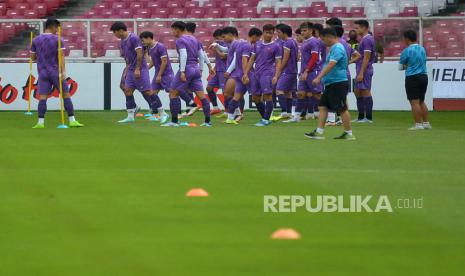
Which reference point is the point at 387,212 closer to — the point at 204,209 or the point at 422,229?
→ the point at 422,229

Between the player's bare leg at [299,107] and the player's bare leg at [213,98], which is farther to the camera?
the player's bare leg at [213,98]

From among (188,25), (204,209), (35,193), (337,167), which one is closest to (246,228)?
(204,209)

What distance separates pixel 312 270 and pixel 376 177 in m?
5.62

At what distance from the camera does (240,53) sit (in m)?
25.0

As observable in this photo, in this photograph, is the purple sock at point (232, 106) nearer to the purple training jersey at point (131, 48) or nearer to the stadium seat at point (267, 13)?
the purple training jersey at point (131, 48)

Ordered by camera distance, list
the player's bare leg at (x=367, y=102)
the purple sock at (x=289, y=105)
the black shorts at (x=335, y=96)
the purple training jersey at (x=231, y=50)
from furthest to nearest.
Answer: the purple sock at (x=289, y=105) → the player's bare leg at (x=367, y=102) → the purple training jersey at (x=231, y=50) → the black shorts at (x=335, y=96)

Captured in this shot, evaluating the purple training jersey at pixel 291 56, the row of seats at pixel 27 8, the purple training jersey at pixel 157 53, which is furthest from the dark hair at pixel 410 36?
the row of seats at pixel 27 8

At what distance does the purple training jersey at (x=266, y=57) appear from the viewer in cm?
2511

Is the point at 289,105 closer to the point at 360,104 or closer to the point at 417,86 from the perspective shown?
the point at 360,104

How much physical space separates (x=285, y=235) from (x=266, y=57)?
16748mm

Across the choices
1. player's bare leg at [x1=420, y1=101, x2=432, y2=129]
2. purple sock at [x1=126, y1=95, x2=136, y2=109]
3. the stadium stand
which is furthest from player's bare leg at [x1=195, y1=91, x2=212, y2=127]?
the stadium stand

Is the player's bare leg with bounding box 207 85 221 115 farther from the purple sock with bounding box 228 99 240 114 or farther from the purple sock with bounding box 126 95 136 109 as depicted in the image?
the purple sock with bounding box 228 99 240 114

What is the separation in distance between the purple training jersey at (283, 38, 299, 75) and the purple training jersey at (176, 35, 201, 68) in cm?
275

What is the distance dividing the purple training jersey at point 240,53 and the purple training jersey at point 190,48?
1.39 m
